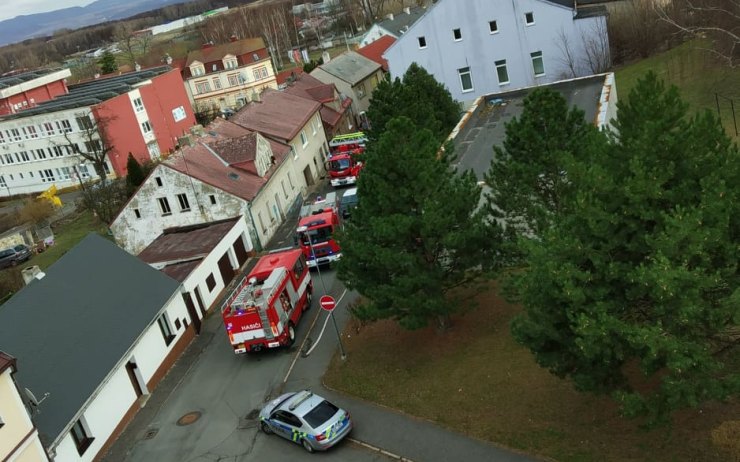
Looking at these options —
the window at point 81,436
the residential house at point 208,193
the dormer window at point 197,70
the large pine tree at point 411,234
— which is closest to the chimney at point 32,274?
the window at point 81,436

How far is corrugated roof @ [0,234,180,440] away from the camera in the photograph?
2252 cm

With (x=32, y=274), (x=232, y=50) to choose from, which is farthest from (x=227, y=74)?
(x=32, y=274)

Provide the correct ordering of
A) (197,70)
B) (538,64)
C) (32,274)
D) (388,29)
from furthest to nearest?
(388,29) < (197,70) < (538,64) < (32,274)

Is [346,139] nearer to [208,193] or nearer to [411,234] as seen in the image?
[208,193]

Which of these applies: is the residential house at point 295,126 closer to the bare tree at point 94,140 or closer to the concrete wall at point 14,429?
the bare tree at point 94,140

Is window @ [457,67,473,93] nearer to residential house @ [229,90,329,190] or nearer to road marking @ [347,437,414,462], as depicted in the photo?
residential house @ [229,90,329,190]

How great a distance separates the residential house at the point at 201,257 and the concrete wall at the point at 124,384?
5.13ft

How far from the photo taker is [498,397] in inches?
797

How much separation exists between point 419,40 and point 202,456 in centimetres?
4060

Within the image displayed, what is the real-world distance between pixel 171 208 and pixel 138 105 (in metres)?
35.2

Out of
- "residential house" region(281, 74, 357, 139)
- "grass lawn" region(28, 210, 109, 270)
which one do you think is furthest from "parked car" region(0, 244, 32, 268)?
"residential house" region(281, 74, 357, 139)

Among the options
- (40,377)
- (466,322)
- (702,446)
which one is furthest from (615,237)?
(40,377)

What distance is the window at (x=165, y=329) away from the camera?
2873 cm

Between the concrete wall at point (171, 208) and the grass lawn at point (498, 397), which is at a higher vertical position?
the concrete wall at point (171, 208)
